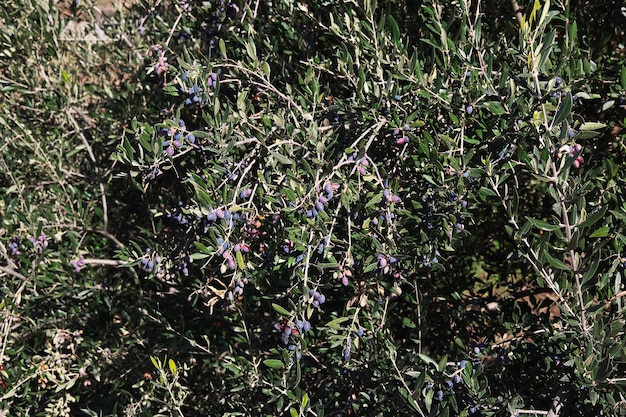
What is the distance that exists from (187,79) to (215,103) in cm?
18

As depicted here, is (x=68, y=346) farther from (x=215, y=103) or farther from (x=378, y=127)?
(x=378, y=127)

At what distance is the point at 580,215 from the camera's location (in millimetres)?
1873

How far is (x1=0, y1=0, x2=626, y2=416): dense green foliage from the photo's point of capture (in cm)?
199

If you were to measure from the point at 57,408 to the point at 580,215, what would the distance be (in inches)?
94.2

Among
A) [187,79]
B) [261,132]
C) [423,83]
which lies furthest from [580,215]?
[187,79]

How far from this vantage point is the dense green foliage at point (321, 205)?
6.54 feet

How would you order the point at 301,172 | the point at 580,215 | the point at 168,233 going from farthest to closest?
the point at 168,233 → the point at 301,172 → the point at 580,215

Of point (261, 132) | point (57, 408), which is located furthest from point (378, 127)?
point (57, 408)

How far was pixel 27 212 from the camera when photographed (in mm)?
2922

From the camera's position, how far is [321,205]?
75.4 inches

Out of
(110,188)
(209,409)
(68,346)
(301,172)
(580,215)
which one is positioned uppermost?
(301,172)

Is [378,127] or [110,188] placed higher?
[378,127]

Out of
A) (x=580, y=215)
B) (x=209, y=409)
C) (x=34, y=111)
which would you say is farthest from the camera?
(x=34, y=111)

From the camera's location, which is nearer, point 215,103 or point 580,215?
point 580,215
